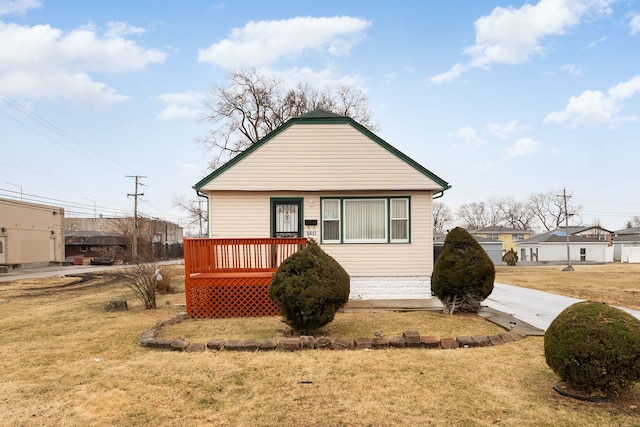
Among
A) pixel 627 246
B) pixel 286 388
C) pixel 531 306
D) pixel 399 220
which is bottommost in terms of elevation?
pixel 627 246

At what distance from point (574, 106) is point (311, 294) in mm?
17512

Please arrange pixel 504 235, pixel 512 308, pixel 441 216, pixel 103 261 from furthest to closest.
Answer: pixel 441 216 < pixel 504 235 < pixel 103 261 < pixel 512 308

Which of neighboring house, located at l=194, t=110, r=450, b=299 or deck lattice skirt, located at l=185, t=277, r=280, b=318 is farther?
neighboring house, located at l=194, t=110, r=450, b=299

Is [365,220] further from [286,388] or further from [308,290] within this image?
[286,388]

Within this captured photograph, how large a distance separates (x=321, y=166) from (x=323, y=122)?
4.12 feet

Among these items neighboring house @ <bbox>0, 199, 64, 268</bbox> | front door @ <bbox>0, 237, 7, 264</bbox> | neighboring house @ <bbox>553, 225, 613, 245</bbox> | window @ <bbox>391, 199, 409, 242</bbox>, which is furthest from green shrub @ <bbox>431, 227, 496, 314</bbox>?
neighboring house @ <bbox>553, 225, 613, 245</bbox>

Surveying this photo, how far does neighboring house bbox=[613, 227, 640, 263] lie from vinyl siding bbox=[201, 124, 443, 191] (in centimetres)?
5045

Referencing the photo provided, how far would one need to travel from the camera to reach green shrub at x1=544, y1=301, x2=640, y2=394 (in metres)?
4.01

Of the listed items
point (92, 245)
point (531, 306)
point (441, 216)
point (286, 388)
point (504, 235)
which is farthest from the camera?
point (441, 216)

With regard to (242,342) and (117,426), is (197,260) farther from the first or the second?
(117,426)

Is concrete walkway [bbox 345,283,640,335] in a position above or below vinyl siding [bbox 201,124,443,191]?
below

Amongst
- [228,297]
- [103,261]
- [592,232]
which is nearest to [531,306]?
[228,297]

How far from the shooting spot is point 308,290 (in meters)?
6.66

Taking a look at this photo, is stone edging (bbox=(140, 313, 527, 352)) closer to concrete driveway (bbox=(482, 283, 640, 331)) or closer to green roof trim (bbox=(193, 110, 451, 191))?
concrete driveway (bbox=(482, 283, 640, 331))
